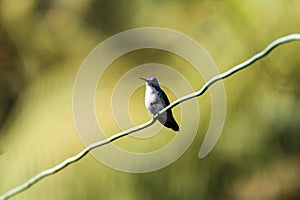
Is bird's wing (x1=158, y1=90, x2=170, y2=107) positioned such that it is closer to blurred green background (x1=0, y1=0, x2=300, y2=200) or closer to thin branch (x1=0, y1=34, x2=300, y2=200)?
blurred green background (x1=0, y1=0, x2=300, y2=200)

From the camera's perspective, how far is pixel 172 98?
3.68 meters

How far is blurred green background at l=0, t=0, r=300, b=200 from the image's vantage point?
350cm

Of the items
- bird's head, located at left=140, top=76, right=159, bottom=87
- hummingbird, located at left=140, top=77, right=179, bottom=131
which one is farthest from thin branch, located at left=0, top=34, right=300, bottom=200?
bird's head, located at left=140, top=76, right=159, bottom=87

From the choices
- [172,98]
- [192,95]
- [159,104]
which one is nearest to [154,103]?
[159,104]

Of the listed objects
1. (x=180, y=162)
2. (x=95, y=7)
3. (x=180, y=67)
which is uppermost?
(x=95, y=7)

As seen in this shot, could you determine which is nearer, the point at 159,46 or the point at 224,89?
the point at 224,89

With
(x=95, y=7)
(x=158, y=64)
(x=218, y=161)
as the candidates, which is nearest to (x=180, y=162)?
(x=218, y=161)

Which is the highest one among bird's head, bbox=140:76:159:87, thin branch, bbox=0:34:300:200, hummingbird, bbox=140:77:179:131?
bird's head, bbox=140:76:159:87

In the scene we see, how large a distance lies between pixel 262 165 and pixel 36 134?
0.85 metres

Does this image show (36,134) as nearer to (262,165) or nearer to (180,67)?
(180,67)

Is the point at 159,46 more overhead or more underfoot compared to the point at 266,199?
more overhead

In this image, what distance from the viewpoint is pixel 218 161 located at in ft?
11.8

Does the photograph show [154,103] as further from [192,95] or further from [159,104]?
[192,95]

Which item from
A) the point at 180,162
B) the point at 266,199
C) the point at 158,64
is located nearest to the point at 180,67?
the point at 158,64
